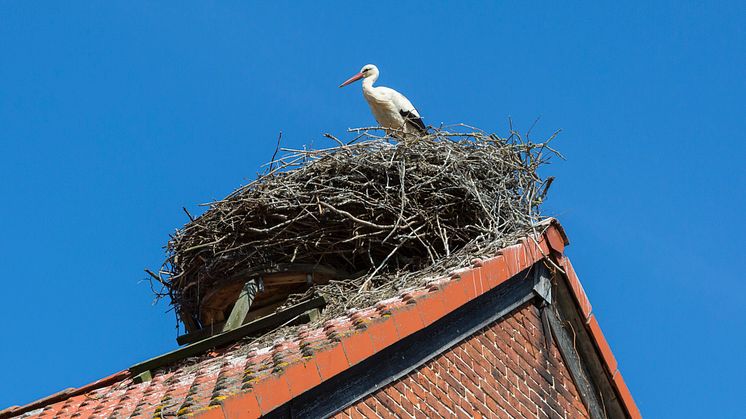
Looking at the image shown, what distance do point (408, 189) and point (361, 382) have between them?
345cm

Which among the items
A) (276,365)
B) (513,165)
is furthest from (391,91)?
(276,365)

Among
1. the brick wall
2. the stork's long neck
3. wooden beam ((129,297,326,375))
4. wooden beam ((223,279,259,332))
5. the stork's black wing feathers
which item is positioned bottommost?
the brick wall

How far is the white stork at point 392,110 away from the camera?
518 inches

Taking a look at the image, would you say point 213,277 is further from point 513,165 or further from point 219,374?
point 219,374

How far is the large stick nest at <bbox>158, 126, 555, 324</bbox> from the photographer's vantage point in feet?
30.9

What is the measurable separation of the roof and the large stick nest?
108cm

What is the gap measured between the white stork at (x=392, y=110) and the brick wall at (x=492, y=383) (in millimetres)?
5236

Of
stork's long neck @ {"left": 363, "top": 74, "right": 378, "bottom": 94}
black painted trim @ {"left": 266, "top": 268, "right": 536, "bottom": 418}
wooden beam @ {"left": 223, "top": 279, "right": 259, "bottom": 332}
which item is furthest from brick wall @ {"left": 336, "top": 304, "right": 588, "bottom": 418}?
stork's long neck @ {"left": 363, "top": 74, "right": 378, "bottom": 94}

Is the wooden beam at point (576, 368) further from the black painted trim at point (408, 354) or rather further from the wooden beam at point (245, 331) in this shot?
the wooden beam at point (245, 331)

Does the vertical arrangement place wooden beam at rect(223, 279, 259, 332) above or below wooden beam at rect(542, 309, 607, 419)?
above

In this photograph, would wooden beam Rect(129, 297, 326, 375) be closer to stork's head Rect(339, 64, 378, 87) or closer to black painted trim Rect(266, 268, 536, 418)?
black painted trim Rect(266, 268, 536, 418)

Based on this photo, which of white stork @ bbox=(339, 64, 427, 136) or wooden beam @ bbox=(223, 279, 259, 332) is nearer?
wooden beam @ bbox=(223, 279, 259, 332)

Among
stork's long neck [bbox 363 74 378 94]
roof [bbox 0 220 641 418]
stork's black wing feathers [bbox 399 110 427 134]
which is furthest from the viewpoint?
stork's long neck [bbox 363 74 378 94]

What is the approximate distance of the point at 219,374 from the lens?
21.0ft
